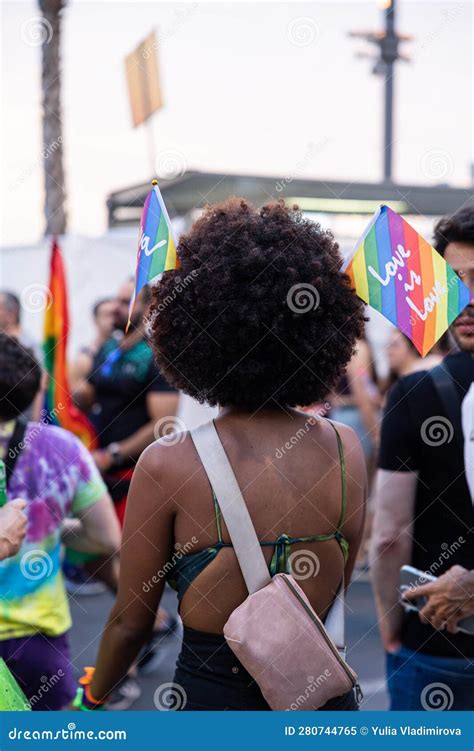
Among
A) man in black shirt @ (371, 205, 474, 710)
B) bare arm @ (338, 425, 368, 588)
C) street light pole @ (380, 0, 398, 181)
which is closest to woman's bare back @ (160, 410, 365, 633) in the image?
bare arm @ (338, 425, 368, 588)

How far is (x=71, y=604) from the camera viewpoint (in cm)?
643

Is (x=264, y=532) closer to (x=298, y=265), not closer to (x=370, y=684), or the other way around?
(x=298, y=265)

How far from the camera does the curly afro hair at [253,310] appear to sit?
1.95 metres

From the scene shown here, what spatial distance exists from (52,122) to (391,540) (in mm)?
9587

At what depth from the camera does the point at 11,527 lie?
2.32 meters

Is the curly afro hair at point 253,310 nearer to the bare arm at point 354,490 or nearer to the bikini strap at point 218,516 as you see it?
the bare arm at point 354,490

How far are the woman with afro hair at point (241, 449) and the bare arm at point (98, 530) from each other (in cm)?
112

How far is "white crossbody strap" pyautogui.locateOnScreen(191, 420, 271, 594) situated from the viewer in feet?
6.09

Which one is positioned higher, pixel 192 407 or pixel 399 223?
pixel 399 223

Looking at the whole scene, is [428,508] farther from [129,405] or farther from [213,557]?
[129,405]

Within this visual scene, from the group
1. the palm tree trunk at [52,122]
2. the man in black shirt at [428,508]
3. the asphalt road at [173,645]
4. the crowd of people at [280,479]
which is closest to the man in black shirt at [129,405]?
the asphalt road at [173,645]

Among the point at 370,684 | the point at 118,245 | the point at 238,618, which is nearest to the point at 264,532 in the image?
the point at 238,618

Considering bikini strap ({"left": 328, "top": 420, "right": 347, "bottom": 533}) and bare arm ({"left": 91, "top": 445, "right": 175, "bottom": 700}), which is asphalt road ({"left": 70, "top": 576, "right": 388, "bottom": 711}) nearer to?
bare arm ({"left": 91, "top": 445, "right": 175, "bottom": 700})

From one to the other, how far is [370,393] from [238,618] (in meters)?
5.61
